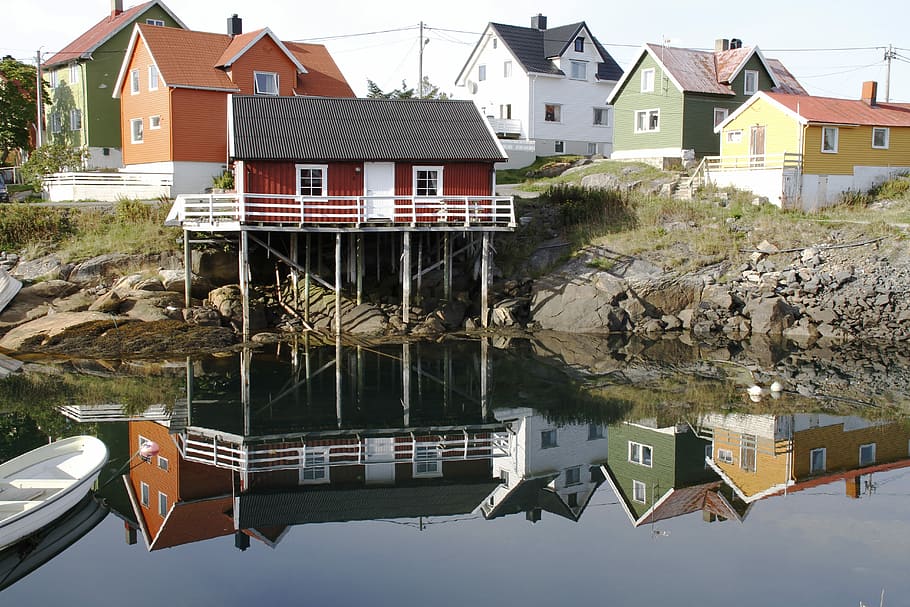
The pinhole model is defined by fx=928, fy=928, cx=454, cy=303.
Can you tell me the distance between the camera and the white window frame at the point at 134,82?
42125mm

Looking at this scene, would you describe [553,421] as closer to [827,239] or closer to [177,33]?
[827,239]

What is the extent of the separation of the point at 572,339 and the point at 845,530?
1616 cm

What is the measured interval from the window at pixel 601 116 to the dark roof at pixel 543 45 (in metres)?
1.71

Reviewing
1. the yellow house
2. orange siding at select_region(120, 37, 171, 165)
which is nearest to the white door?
orange siding at select_region(120, 37, 171, 165)

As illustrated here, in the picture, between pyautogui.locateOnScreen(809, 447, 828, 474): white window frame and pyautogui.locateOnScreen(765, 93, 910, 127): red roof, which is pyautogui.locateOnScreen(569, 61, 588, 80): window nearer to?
pyautogui.locateOnScreen(765, 93, 910, 127): red roof

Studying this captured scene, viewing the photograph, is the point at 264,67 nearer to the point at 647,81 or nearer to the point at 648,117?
the point at 647,81

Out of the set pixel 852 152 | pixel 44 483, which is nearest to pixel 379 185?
pixel 44 483

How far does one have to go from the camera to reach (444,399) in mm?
23641

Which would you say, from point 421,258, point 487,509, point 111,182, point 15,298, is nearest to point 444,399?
point 487,509

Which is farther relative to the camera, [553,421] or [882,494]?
[553,421]

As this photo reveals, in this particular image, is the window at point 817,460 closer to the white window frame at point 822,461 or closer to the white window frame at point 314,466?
the white window frame at point 822,461

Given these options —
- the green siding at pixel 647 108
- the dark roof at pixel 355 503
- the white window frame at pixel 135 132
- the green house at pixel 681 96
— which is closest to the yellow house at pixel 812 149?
the green house at pixel 681 96

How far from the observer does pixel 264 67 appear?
42000 millimetres

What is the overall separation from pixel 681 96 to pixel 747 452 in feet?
88.6
